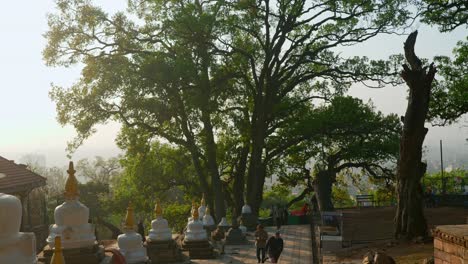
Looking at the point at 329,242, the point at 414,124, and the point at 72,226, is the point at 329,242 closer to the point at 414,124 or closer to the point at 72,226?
the point at 414,124

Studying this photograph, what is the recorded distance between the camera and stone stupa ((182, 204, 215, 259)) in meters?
20.1

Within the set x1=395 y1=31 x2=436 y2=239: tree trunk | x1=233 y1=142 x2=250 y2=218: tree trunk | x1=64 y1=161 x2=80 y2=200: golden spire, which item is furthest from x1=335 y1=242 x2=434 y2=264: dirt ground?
x1=233 y1=142 x2=250 y2=218: tree trunk

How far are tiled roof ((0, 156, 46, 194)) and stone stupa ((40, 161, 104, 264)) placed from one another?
811cm

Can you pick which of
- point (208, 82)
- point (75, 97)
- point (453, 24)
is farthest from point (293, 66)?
point (75, 97)

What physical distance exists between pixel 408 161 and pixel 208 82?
13.0 meters

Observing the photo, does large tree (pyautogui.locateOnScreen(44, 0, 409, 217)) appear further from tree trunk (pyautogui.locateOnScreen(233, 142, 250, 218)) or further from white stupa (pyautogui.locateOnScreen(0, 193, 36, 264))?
white stupa (pyautogui.locateOnScreen(0, 193, 36, 264))

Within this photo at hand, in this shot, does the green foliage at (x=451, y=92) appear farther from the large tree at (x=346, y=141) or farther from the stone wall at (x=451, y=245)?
the stone wall at (x=451, y=245)

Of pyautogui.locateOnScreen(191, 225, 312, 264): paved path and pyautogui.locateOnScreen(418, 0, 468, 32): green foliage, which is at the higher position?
pyautogui.locateOnScreen(418, 0, 468, 32): green foliage

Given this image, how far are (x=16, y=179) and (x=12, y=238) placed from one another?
59.6 feet

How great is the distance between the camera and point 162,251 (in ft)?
56.9

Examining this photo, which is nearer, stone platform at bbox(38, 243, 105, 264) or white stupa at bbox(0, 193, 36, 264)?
white stupa at bbox(0, 193, 36, 264)

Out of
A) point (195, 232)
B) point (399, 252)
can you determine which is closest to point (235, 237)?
point (195, 232)

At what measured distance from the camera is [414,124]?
18641 mm

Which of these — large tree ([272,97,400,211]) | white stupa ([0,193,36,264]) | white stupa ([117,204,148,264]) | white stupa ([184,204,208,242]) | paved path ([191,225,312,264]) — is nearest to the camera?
white stupa ([0,193,36,264])
